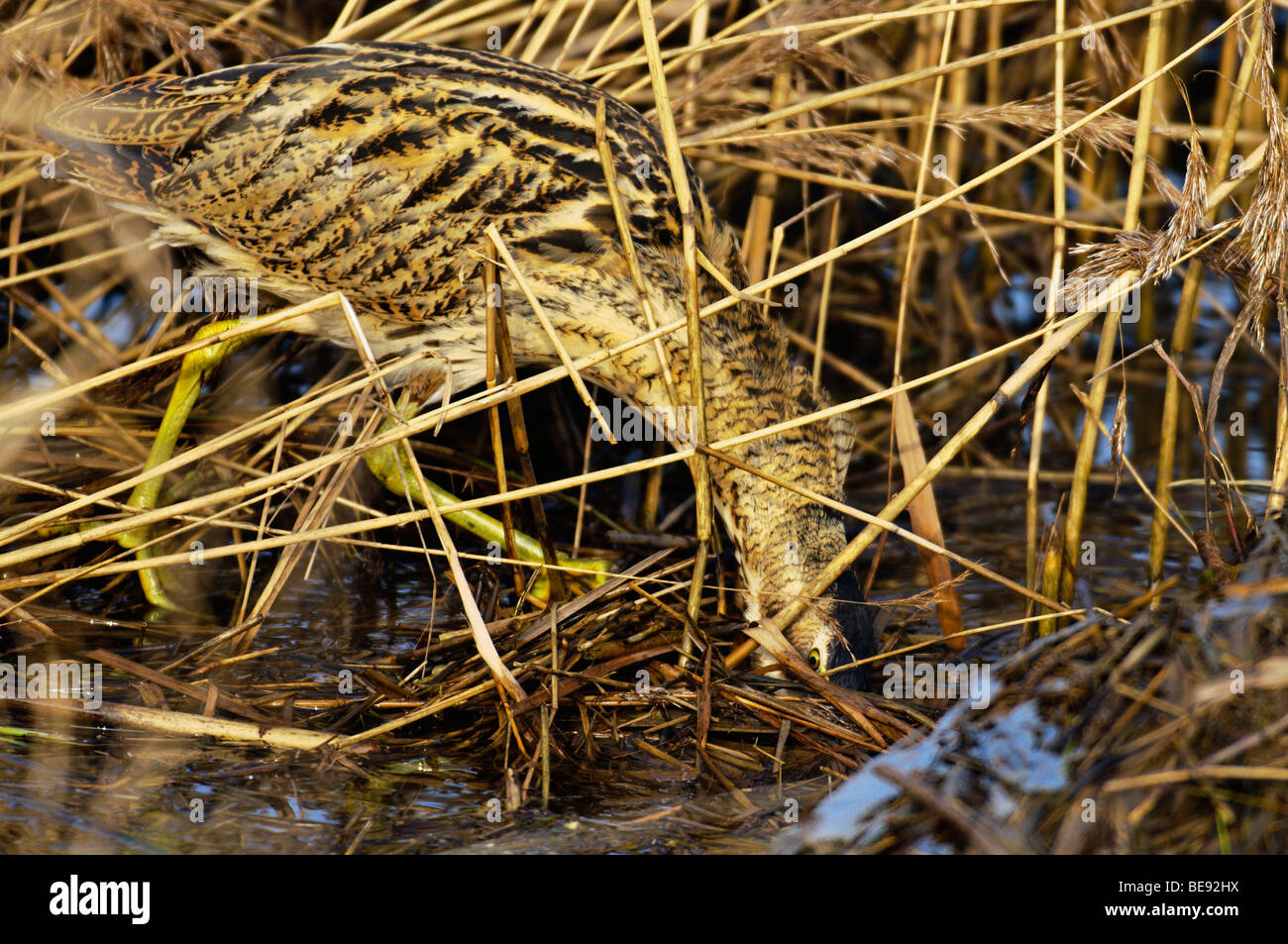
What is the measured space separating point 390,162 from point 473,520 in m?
1.02

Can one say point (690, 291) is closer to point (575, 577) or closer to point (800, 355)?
point (575, 577)

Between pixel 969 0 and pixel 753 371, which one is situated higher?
pixel 969 0

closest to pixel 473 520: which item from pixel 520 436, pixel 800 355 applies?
pixel 520 436

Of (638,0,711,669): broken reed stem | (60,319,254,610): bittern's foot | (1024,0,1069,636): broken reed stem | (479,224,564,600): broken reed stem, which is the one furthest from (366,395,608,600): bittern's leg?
(1024,0,1069,636): broken reed stem

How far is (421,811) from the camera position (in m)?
2.39

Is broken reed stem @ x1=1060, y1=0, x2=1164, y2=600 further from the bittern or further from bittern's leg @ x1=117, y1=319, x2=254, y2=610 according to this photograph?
bittern's leg @ x1=117, y1=319, x2=254, y2=610

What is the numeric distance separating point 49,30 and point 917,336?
3.22m

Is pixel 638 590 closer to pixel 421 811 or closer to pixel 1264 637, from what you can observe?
pixel 421 811

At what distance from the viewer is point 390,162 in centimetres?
338

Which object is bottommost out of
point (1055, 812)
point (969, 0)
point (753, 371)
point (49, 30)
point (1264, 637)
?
point (1055, 812)

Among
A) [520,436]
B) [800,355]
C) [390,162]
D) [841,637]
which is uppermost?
[390,162]

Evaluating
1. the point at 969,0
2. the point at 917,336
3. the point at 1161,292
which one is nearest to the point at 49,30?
the point at 969,0

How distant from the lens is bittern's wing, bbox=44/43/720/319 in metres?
3.37

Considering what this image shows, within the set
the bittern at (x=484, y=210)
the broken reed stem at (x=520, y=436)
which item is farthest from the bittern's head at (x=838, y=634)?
the broken reed stem at (x=520, y=436)
